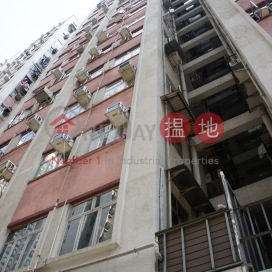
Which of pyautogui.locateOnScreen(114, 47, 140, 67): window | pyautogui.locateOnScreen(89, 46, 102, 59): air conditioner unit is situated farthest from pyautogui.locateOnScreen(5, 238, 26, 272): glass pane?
pyautogui.locateOnScreen(89, 46, 102, 59): air conditioner unit

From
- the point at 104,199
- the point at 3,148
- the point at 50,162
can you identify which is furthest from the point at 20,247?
the point at 3,148

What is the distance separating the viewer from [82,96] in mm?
14148

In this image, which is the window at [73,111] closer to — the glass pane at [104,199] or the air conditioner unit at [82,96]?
the air conditioner unit at [82,96]

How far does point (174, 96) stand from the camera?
33.2 ft

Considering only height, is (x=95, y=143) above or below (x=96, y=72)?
above

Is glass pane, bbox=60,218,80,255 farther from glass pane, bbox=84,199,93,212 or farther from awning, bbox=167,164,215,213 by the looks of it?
awning, bbox=167,164,215,213

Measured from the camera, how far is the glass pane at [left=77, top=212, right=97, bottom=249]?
290 inches

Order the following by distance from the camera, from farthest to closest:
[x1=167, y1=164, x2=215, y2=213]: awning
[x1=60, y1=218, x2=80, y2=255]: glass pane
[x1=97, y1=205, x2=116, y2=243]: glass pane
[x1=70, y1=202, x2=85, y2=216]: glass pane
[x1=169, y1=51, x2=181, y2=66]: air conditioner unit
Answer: [x1=169, y1=51, x2=181, y2=66]: air conditioner unit < [x1=70, y1=202, x2=85, y2=216]: glass pane < [x1=167, y1=164, x2=215, y2=213]: awning < [x1=60, y1=218, x2=80, y2=255]: glass pane < [x1=97, y1=205, x2=116, y2=243]: glass pane

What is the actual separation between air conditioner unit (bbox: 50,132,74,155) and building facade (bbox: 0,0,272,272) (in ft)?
0.16

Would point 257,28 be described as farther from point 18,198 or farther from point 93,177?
point 18,198

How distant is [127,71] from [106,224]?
24.7 feet

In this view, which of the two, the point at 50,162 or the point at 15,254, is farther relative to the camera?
the point at 50,162

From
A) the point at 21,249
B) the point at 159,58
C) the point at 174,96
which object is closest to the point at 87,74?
the point at 159,58

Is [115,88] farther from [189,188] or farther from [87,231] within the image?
[87,231]
